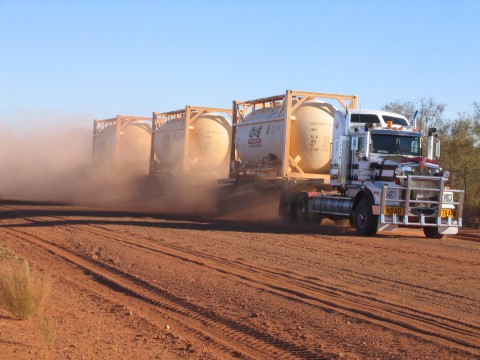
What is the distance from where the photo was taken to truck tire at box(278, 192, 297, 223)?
2264cm

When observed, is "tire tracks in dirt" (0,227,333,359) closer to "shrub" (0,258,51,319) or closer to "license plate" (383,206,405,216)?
"shrub" (0,258,51,319)

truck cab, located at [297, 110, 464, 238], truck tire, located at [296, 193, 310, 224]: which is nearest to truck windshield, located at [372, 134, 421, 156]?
truck cab, located at [297, 110, 464, 238]

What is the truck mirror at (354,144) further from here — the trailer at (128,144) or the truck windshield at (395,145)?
the trailer at (128,144)

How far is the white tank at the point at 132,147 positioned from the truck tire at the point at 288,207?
14731mm

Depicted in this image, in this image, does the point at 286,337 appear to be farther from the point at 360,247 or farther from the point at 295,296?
the point at 360,247

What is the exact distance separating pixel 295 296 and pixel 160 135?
992 inches

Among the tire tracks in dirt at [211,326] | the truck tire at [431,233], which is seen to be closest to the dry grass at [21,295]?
the tire tracks in dirt at [211,326]

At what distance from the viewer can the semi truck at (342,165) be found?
1764 cm

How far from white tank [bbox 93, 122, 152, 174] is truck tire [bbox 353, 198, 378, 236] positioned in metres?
19.4

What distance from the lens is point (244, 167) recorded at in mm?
26281

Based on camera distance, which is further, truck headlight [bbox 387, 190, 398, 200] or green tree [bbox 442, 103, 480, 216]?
green tree [bbox 442, 103, 480, 216]

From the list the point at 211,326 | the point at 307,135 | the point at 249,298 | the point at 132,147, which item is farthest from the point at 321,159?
the point at 132,147

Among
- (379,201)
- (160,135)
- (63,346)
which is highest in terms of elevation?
(160,135)

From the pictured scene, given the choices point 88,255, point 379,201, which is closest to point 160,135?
point 379,201
